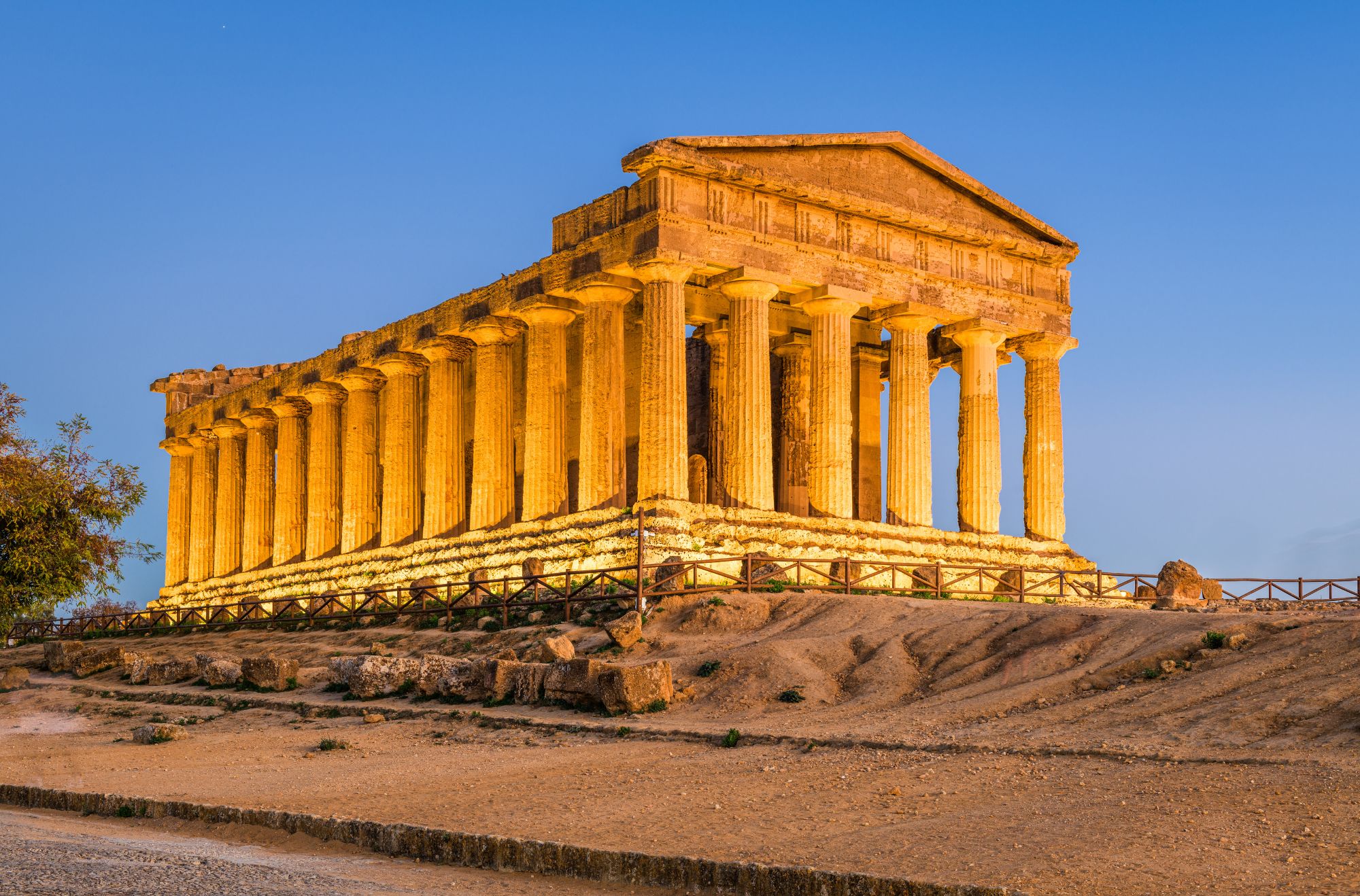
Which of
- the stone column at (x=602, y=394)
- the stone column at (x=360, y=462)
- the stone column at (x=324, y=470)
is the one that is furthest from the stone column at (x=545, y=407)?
the stone column at (x=324, y=470)

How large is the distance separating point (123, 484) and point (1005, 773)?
2197 centimetres

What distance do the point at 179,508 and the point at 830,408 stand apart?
1210 inches

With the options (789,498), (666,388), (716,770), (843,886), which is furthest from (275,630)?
(843,886)

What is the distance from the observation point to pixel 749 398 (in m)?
33.2

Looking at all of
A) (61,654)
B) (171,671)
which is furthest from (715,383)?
(61,654)

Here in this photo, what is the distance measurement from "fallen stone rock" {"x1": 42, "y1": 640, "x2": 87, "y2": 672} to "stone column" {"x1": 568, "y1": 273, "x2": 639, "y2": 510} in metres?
11.1

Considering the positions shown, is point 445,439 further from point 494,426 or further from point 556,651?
point 556,651

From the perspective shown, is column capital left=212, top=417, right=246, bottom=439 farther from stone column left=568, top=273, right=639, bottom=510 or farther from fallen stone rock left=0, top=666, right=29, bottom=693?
fallen stone rock left=0, top=666, right=29, bottom=693

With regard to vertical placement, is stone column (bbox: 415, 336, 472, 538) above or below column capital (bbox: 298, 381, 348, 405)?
below

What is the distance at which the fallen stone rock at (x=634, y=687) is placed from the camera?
1983cm

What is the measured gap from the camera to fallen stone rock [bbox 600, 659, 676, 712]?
19.8 meters

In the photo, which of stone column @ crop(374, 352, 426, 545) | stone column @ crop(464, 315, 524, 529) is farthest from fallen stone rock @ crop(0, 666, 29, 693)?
stone column @ crop(374, 352, 426, 545)

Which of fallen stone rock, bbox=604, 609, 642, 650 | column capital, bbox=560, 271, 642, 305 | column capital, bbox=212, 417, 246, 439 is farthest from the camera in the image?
column capital, bbox=212, 417, 246, 439

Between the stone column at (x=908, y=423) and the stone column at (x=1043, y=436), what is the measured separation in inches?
143
